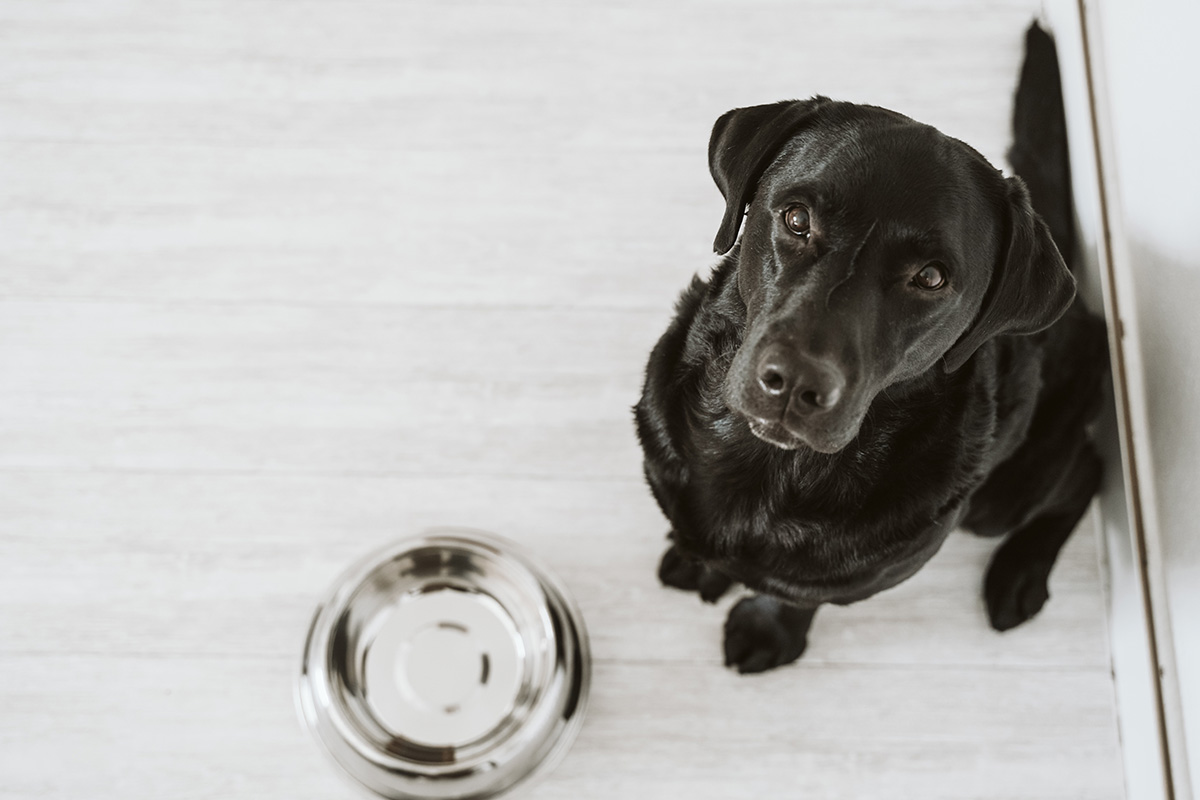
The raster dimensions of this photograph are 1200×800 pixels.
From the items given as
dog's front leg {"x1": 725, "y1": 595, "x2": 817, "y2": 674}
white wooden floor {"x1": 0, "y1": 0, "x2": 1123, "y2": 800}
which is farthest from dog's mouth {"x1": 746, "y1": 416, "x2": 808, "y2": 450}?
white wooden floor {"x1": 0, "y1": 0, "x2": 1123, "y2": 800}

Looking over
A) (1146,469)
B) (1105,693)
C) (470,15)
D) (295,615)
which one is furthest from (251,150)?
(1105,693)

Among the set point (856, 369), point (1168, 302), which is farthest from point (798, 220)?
point (1168, 302)

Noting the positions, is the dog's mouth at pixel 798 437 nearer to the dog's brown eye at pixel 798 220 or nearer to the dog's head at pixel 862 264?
the dog's head at pixel 862 264

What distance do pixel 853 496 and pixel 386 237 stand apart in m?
1.18

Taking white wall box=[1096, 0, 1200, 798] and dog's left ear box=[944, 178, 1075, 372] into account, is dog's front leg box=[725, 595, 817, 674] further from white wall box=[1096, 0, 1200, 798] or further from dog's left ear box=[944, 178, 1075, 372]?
dog's left ear box=[944, 178, 1075, 372]

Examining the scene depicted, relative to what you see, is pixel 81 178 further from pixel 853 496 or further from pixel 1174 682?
pixel 1174 682

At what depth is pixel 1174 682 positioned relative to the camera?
1.59 meters

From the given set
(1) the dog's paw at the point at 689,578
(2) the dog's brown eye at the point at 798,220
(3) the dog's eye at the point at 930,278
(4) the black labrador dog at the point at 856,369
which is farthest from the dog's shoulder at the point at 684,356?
(1) the dog's paw at the point at 689,578

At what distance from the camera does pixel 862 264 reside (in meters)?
1.06

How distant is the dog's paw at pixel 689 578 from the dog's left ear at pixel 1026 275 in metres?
0.80

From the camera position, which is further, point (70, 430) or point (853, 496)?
point (70, 430)

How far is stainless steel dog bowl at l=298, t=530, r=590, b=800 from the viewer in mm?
1557

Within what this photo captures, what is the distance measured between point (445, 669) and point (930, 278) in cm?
113

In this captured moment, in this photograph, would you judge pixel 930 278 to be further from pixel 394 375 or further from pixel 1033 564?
pixel 394 375
